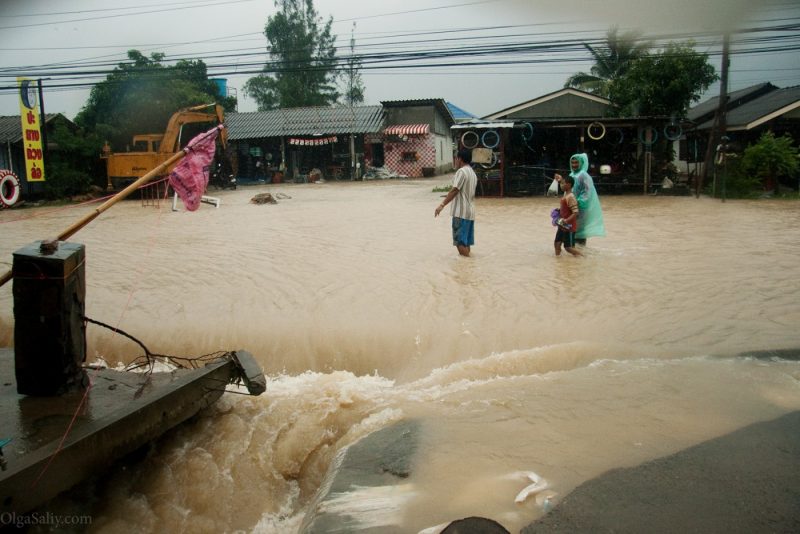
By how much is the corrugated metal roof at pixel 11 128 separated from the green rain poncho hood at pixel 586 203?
917 inches

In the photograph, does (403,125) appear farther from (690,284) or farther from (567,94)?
(690,284)

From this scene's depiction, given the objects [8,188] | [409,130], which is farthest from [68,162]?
[409,130]

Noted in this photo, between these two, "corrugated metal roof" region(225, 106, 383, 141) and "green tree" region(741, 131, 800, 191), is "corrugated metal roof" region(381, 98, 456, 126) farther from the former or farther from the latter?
"green tree" region(741, 131, 800, 191)

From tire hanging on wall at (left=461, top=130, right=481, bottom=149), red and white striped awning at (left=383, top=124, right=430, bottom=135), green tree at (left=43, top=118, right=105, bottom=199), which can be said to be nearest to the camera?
tire hanging on wall at (left=461, top=130, right=481, bottom=149)

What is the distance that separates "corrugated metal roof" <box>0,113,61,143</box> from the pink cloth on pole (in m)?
23.7

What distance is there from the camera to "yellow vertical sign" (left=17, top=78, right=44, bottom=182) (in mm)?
19406

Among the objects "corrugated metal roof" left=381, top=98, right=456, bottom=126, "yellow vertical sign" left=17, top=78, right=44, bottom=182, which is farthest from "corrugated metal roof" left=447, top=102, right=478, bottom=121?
"yellow vertical sign" left=17, top=78, right=44, bottom=182

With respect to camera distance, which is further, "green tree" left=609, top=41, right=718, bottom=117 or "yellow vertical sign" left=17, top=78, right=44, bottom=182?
"green tree" left=609, top=41, right=718, bottom=117

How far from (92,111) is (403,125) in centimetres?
1632

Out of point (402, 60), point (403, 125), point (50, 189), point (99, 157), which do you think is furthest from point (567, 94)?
point (50, 189)

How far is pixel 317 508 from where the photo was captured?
3.60 meters

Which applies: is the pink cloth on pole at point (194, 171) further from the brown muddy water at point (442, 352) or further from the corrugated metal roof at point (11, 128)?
the corrugated metal roof at point (11, 128)

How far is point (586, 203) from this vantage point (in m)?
9.64

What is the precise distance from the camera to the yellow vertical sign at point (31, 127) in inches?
764
